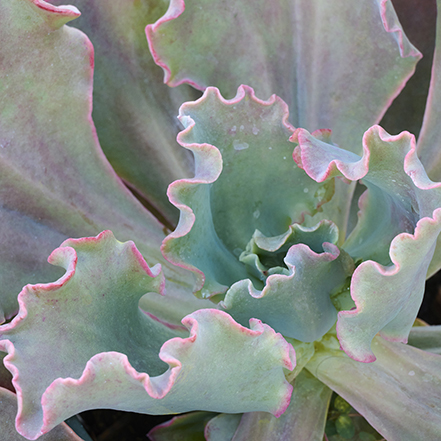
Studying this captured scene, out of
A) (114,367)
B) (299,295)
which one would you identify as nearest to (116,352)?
(114,367)

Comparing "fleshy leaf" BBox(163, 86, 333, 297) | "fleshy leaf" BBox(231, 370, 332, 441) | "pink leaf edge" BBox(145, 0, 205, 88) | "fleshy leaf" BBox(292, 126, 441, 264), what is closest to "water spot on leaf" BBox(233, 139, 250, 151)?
"fleshy leaf" BBox(163, 86, 333, 297)

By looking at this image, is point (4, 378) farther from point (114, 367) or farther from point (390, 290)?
point (390, 290)

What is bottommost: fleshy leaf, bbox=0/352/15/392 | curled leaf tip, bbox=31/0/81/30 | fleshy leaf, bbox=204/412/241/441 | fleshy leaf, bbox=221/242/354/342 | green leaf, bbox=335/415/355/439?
green leaf, bbox=335/415/355/439

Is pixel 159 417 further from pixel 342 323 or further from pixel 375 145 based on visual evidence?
pixel 375 145

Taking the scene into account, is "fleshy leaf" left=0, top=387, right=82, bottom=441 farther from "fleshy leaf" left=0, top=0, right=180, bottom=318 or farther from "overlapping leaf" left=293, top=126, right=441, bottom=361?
"overlapping leaf" left=293, top=126, right=441, bottom=361

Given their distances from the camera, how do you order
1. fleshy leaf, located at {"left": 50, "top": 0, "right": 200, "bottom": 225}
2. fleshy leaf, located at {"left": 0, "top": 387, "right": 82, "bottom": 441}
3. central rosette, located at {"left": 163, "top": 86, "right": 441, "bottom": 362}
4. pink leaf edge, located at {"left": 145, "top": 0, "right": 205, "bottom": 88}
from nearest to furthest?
central rosette, located at {"left": 163, "top": 86, "right": 441, "bottom": 362}, fleshy leaf, located at {"left": 0, "top": 387, "right": 82, "bottom": 441}, pink leaf edge, located at {"left": 145, "top": 0, "right": 205, "bottom": 88}, fleshy leaf, located at {"left": 50, "top": 0, "right": 200, "bottom": 225}

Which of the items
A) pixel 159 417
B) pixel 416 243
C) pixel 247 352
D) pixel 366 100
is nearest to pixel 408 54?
pixel 366 100
